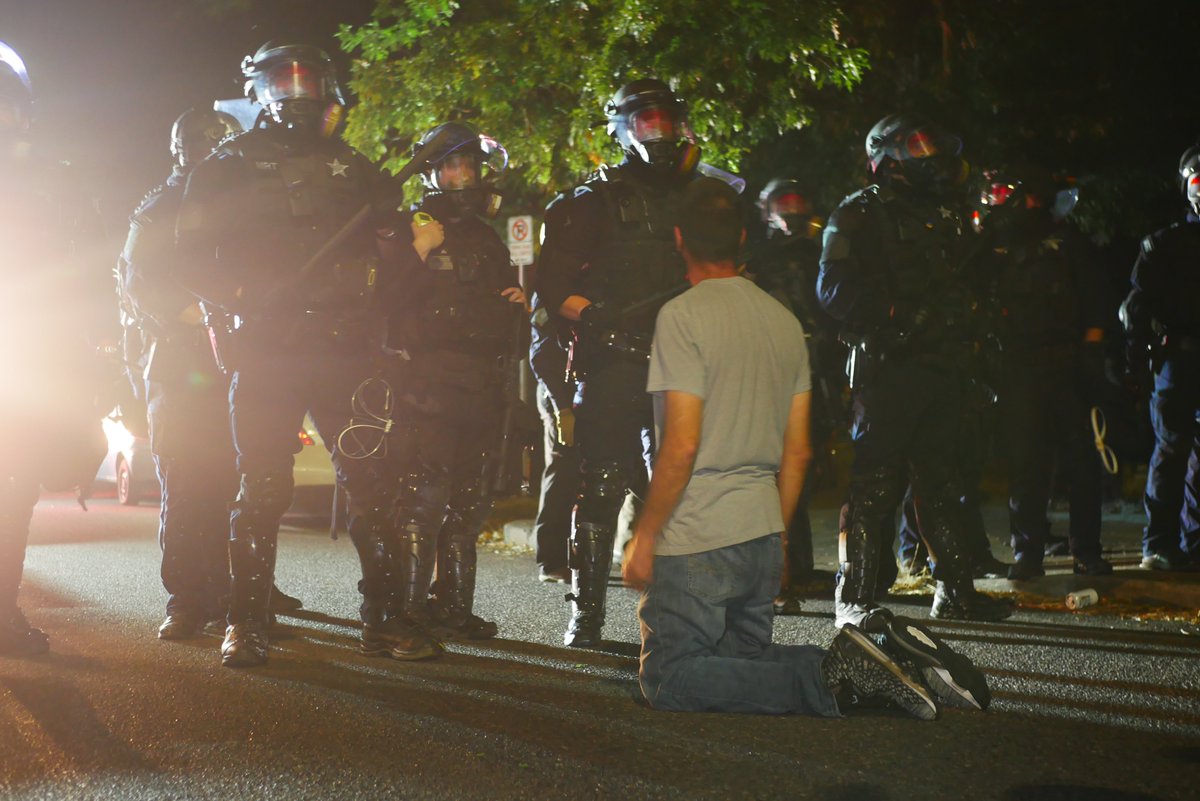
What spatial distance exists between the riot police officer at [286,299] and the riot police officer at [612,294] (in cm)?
77

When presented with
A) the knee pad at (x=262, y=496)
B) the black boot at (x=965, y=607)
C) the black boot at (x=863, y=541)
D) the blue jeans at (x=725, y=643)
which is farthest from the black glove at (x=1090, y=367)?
the knee pad at (x=262, y=496)

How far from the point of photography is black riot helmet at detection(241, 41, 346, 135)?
5.80m

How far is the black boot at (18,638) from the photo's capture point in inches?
231

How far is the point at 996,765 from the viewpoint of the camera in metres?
3.93

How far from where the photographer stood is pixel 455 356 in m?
6.43

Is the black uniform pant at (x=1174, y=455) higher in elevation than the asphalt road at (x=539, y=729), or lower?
higher

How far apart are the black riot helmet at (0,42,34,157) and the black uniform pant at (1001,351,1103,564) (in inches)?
216

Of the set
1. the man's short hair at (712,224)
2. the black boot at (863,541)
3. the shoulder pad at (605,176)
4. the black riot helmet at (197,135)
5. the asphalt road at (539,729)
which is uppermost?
the black riot helmet at (197,135)

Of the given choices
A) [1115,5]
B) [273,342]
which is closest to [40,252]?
[273,342]

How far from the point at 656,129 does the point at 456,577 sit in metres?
2.27

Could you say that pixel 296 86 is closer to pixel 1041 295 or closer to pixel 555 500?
pixel 555 500

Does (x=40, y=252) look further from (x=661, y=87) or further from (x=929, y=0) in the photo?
(x=929, y=0)

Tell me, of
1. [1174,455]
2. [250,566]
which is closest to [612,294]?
[250,566]

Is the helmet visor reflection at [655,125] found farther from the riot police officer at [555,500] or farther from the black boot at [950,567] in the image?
the riot police officer at [555,500]
